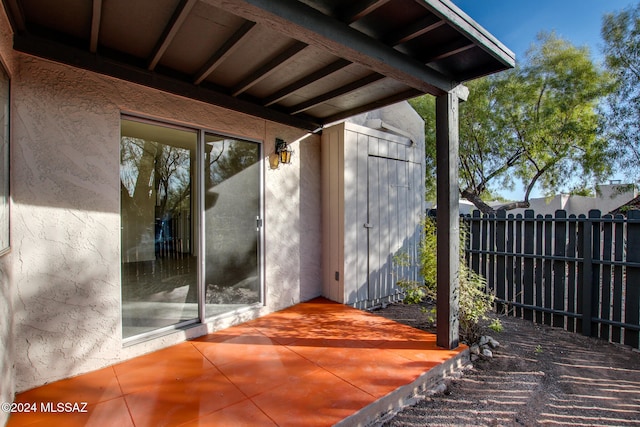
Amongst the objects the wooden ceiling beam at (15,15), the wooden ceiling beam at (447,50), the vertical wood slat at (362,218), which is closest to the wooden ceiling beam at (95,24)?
the wooden ceiling beam at (15,15)

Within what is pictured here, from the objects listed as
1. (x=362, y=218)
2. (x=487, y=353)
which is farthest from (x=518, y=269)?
(x=362, y=218)

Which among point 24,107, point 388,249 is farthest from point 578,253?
point 24,107

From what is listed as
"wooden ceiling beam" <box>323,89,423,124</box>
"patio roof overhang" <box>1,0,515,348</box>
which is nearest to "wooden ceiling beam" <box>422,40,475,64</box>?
"patio roof overhang" <box>1,0,515,348</box>

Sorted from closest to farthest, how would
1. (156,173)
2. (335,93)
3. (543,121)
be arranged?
(156,173) → (335,93) → (543,121)

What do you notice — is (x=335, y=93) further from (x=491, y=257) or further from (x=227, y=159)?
(x=491, y=257)

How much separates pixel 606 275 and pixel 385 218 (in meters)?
2.85

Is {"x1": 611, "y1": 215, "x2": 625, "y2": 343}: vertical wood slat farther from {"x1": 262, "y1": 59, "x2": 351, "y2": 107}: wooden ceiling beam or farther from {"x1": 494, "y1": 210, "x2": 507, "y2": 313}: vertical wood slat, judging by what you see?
{"x1": 262, "y1": 59, "x2": 351, "y2": 107}: wooden ceiling beam

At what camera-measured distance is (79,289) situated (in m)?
2.61

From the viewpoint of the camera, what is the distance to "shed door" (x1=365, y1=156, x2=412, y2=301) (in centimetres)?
480

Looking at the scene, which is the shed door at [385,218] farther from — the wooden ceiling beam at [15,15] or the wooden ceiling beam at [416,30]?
the wooden ceiling beam at [15,15]

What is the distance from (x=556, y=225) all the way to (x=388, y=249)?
233 cm

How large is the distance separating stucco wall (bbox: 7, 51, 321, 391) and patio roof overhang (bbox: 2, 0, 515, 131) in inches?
9.3

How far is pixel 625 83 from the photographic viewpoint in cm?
1043

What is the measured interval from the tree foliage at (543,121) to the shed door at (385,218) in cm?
906
